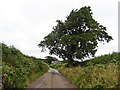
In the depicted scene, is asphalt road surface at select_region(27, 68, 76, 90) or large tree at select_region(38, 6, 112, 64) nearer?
asphalt road surface at select_region(27, 68, 76, 90)

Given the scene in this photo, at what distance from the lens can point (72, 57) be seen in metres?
51.4

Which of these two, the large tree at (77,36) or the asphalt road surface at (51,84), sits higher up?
the large tree at (77,36)

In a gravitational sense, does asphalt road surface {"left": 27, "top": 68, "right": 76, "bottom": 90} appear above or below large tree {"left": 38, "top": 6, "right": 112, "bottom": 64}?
below

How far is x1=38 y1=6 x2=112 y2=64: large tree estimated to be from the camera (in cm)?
4934

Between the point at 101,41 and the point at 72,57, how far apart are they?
19.6ft

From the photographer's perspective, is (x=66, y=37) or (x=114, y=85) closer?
(x=114, y=85)

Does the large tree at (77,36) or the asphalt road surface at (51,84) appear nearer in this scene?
the asphalt road surface at (51,84)

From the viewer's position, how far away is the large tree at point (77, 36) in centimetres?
4934

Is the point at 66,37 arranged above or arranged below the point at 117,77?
above

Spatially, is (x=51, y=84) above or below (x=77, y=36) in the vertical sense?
below

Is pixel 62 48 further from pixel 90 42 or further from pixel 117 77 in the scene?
pixel 117 77

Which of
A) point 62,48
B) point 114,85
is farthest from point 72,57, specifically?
point 114,85

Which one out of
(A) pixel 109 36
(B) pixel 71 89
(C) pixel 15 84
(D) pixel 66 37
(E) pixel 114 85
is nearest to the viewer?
(E) pixel 114 85

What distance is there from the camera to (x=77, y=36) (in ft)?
161
